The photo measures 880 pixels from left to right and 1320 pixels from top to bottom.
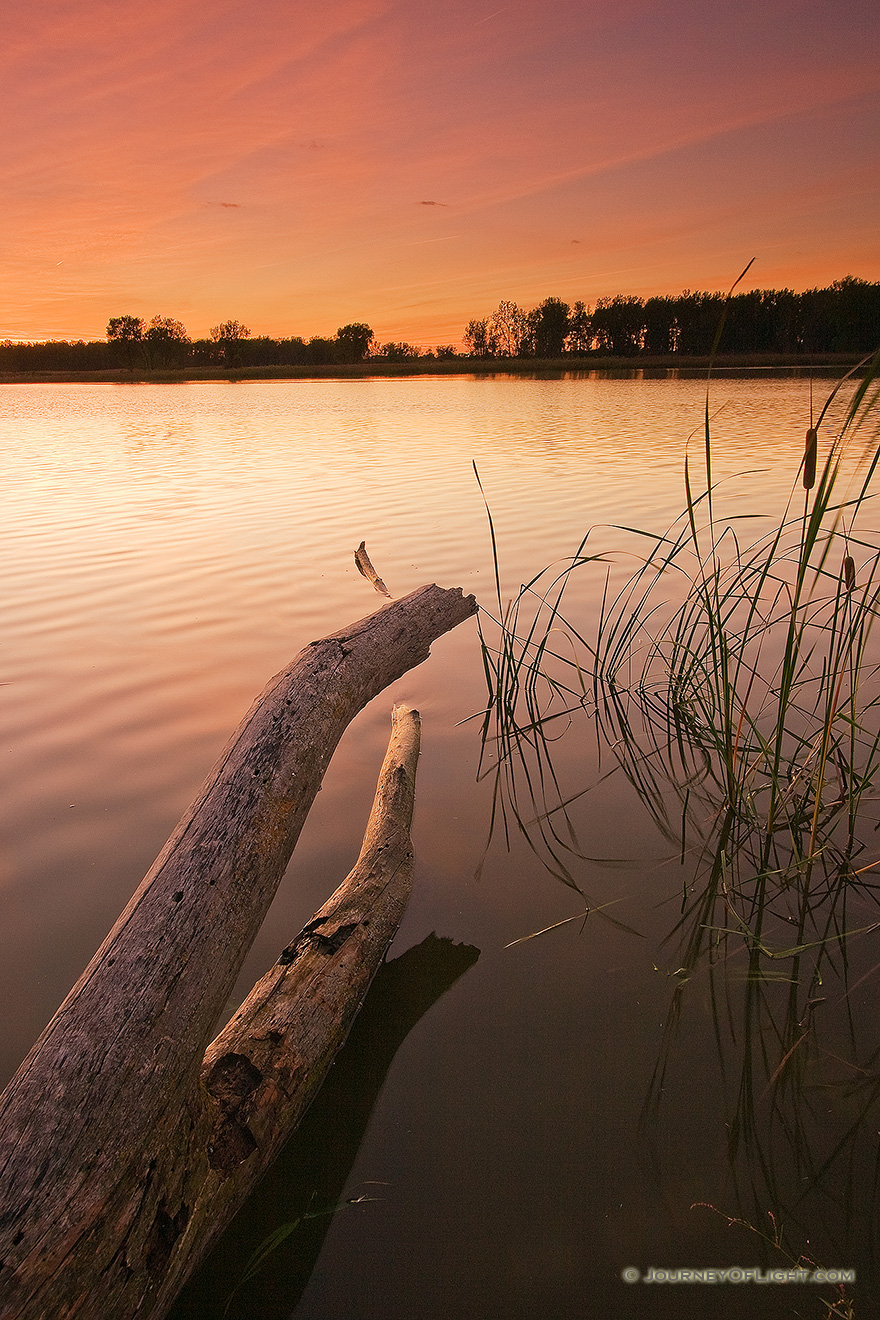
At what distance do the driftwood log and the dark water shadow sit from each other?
75 millimetres

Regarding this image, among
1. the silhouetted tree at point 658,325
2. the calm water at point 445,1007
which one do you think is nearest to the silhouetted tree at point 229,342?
the silhouetted tree at point 658,325

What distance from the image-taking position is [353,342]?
9825cm

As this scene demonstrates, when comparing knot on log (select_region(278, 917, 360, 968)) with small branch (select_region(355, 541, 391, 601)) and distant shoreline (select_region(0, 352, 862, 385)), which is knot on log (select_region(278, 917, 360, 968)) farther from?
distant shoreline (select_region(0, 352, 862, 385))

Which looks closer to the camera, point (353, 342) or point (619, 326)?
point (619, 326)

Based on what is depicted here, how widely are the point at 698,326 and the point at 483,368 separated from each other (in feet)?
72.8

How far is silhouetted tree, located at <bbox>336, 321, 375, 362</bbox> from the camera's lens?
98.2 metres

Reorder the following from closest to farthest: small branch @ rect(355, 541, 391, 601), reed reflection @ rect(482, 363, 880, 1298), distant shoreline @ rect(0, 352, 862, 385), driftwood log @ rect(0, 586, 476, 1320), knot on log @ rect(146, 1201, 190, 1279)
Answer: driftwood log @ rect(0, 586, 476, 1320), knot on log @ rect(146, 1201, 190, 1279), reed reflection @ rect(482, 363, 880, 1298), small branch @ rect(355, 541, 391, 601), distant shoreline @ rect(0, 352, 862, 385)

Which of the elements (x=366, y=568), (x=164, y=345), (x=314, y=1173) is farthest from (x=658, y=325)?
(x=314, y=1173)

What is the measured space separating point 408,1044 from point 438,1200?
0.46 meters

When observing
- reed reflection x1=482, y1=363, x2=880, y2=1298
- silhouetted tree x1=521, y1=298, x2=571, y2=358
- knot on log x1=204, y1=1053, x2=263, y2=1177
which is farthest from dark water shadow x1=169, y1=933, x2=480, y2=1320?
silhouetted tree x1=521, y1=298, x2=571, y2=358

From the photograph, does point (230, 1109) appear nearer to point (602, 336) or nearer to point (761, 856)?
point (761, 856)

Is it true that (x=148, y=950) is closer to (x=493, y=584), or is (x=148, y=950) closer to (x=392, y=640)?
(x=392, y=640)

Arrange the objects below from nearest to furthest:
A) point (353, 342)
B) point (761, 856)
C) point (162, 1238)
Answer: point (162, 1238) < point (761, 856) < point (353, 342)

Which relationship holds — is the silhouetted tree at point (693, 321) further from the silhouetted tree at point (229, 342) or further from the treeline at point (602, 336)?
the silhouetted tree at point (229, 342)
